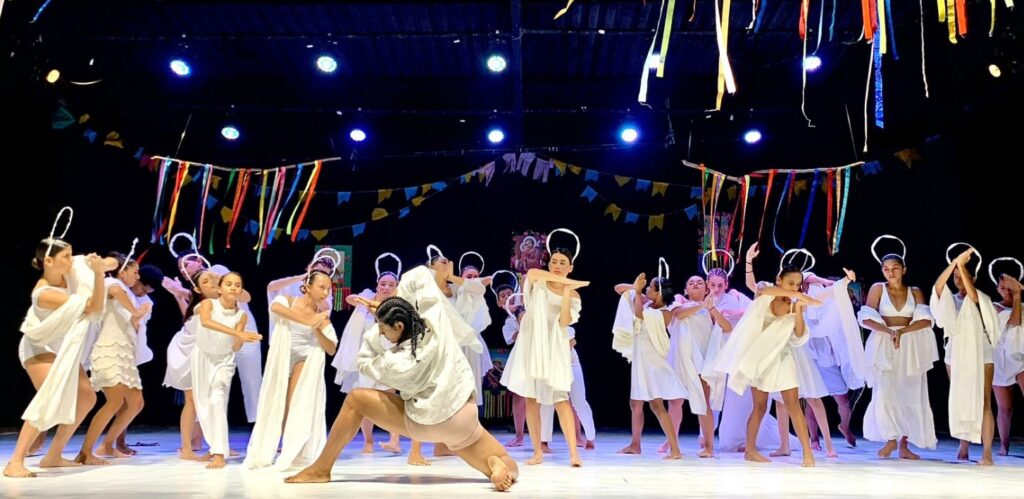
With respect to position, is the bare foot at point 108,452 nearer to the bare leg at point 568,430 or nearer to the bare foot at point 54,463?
the bare foot at point 54,463

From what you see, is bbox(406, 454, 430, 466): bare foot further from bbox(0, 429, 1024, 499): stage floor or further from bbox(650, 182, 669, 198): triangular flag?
bbox(650, 182, 669, 198): triangular flag

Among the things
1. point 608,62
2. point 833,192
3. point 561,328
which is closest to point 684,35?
point 608,62

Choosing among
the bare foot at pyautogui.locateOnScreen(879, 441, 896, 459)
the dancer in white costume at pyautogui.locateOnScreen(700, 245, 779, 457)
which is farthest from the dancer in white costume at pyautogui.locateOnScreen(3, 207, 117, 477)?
the bare foot at pyautogui.locateOnScreen(879, 441, 896, 459)

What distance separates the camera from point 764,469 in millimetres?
5125

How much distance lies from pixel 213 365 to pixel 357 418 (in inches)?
70.0

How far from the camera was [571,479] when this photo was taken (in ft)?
14.5

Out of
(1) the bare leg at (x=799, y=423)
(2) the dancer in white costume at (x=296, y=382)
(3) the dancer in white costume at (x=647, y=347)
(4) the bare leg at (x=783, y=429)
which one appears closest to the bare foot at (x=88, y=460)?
(2) the dancer in white costume at (x=296, y=382)

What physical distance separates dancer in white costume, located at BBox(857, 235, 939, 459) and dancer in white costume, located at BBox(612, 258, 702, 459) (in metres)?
1.41

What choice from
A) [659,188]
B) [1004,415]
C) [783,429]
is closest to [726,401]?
[783,429]

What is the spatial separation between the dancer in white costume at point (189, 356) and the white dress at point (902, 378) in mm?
4914

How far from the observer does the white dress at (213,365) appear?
5289 mm

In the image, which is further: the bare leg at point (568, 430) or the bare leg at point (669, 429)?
the bare leg at point (669, 429)

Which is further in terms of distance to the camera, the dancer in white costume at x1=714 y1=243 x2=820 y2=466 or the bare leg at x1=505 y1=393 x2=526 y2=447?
the bare leg at x1=505 y1=393 x2=526 y2=447

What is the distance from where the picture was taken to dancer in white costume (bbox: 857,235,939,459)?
6.21 metres
